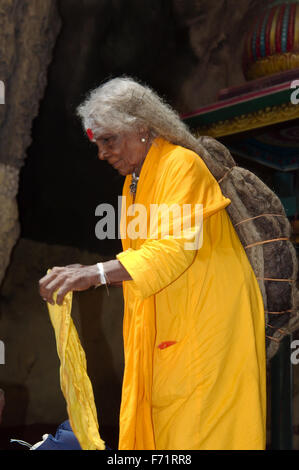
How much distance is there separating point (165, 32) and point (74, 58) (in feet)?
5.02

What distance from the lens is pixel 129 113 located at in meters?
1.70

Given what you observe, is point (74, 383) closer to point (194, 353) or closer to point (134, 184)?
point (194, 353)

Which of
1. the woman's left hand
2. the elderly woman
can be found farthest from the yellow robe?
the woman's left hand

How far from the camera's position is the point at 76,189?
505cm

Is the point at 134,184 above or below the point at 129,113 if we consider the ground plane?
below

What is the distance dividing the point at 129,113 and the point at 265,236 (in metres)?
0.66

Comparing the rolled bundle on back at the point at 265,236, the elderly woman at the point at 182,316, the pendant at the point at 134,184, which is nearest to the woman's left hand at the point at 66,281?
the elderly woman at the point at 182,316

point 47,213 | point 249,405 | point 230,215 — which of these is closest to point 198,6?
point 47,213

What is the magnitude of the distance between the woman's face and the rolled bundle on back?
22 centimetres

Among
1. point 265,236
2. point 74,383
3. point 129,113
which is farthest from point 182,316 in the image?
point 129,113

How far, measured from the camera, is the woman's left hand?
4.48ft

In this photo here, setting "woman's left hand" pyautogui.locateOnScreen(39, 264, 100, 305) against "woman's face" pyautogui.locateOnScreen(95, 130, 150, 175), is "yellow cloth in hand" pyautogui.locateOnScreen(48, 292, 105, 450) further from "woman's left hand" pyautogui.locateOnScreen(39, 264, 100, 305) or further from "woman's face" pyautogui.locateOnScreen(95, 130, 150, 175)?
"woman's face" pyautogui.locateOnScreen(95, 130, 150, 175)
